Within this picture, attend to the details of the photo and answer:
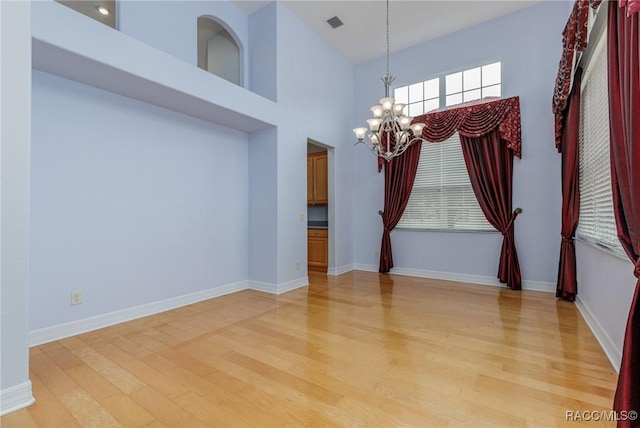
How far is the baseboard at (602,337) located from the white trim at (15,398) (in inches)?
148

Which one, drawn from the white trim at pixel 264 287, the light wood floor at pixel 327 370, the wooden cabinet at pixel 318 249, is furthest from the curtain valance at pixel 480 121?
the white trim at pixel 264 287

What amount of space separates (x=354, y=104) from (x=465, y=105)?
→ 205 cm

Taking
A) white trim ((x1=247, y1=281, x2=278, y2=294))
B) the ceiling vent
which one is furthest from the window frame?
white trim ((x1=247, y1=281, x2=278, y2=294))

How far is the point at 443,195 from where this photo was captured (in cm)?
507

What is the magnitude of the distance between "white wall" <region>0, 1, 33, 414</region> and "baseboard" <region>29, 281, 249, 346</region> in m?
1.07

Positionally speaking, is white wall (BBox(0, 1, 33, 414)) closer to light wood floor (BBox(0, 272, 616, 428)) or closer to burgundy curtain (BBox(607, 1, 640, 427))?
light wood floor (BBox(0, 272, 616, 428))

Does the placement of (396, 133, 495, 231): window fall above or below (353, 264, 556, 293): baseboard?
above

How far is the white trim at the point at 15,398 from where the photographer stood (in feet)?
5.61

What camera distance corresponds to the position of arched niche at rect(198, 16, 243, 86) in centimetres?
467

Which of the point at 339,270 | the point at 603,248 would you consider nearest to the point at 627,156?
the point at 603,248

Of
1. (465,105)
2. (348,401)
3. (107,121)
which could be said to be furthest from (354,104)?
(348,401)

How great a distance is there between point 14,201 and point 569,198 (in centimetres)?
510

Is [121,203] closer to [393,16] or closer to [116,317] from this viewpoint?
[116,317]

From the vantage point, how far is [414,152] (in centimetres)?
521
